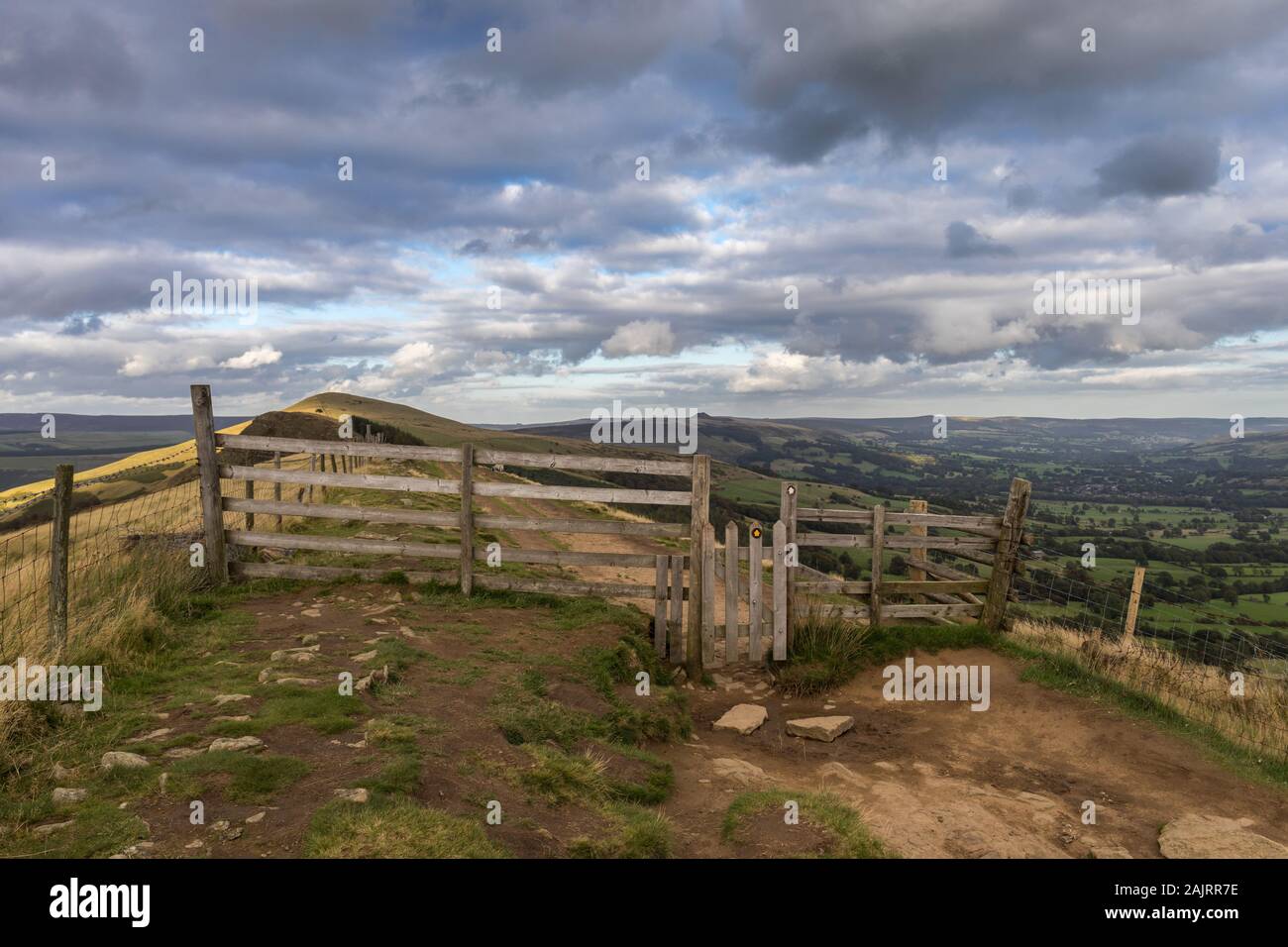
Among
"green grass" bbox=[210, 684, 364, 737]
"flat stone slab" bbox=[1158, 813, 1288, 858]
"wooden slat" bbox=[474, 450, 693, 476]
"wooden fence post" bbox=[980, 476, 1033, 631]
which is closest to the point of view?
"flat stone slab" bbox=[1158, 813, 1288, 858]

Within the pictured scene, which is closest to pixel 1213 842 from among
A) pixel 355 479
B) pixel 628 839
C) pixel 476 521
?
pixel 628 839

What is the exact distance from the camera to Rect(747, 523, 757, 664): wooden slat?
9.45 meters

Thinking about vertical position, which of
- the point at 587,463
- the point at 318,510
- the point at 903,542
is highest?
the point at 587,463

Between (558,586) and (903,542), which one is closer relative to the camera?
(558,586)

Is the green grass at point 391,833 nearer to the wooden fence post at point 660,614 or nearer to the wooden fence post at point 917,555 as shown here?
the wooden fence post at point 660,614

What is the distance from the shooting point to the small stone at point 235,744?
509cm

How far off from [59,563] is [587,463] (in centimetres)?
565

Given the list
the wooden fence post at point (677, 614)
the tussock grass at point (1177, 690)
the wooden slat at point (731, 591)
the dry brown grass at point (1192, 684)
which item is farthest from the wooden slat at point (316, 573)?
the dry brown grass at point (1192, 684)

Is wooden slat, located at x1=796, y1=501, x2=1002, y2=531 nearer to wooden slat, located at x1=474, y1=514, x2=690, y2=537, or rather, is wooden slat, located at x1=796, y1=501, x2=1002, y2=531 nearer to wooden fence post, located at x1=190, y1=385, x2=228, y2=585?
wooden slat, located at x1=474, y1=514, x2=690, y2=537

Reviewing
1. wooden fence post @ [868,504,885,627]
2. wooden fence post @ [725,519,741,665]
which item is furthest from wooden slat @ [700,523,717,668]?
wooden fence post @ [868,504,885,627]

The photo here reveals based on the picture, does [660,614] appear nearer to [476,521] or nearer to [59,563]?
[476,521]

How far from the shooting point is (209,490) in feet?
34.2

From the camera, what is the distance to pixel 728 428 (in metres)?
162
